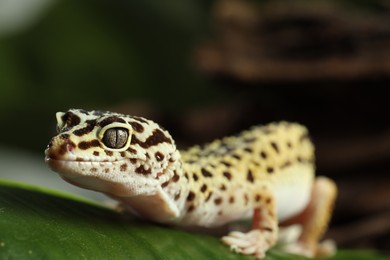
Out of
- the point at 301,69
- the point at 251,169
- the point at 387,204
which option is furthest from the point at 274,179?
the point at 387,204

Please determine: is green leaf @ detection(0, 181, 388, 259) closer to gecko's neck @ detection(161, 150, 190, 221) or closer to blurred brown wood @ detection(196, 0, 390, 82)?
gecko's neck @ detection(161, 150, 190, 221)

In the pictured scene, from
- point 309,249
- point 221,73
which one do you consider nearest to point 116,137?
point 309,249

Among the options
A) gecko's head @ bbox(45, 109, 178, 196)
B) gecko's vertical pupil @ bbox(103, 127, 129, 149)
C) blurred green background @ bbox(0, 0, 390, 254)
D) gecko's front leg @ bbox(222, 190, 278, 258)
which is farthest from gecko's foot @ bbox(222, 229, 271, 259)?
blurred green background @ bbox(0, 0, 390, 254)

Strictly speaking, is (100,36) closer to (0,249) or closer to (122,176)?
(122,176)

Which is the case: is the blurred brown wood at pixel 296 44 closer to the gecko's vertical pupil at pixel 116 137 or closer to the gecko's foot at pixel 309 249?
the gecko's foot at pixel 309 249

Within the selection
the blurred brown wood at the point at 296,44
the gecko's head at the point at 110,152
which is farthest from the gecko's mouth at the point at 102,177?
the blurred brown wood at the point at 296,44

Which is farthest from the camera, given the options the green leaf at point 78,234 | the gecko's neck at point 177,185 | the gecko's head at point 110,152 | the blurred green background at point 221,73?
the blurred green background at point 221,73

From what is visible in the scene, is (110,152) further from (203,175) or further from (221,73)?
(221,73)
